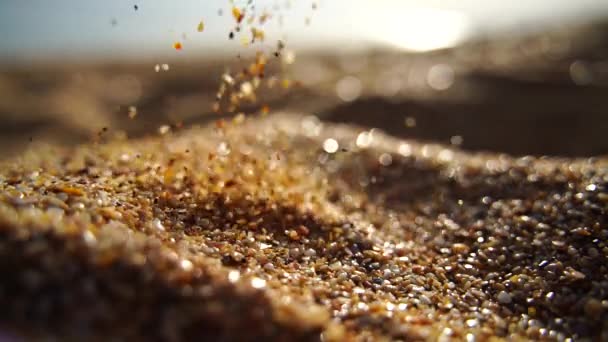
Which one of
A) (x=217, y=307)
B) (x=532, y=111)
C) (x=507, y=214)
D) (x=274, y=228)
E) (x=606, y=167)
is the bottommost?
(x=217, y=307)

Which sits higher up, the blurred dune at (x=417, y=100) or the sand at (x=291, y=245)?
the blurred dune at (x=417, y=100)

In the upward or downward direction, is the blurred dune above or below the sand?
above

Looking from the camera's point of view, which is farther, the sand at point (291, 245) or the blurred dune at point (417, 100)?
the blurred dune at point (417, 100)

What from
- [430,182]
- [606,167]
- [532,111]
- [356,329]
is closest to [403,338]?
[356,329]

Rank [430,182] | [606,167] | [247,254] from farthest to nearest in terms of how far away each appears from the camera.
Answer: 1. [430,182]
2. [606,167]
3. [247,254]

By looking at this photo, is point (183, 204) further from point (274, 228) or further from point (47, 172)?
point (47, 172)

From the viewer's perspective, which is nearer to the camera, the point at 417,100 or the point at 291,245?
the point at 291,245

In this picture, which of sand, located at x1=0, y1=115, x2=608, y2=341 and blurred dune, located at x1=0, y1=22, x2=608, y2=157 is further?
blurred dune, located at x1=0, y1=22, x2=608, y2=157

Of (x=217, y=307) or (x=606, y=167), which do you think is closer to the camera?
(x=217, y=307)

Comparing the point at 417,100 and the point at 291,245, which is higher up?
the point at 417,100

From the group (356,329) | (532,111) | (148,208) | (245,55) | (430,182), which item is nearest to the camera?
(356,329)

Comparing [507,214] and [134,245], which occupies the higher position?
[507,214]
